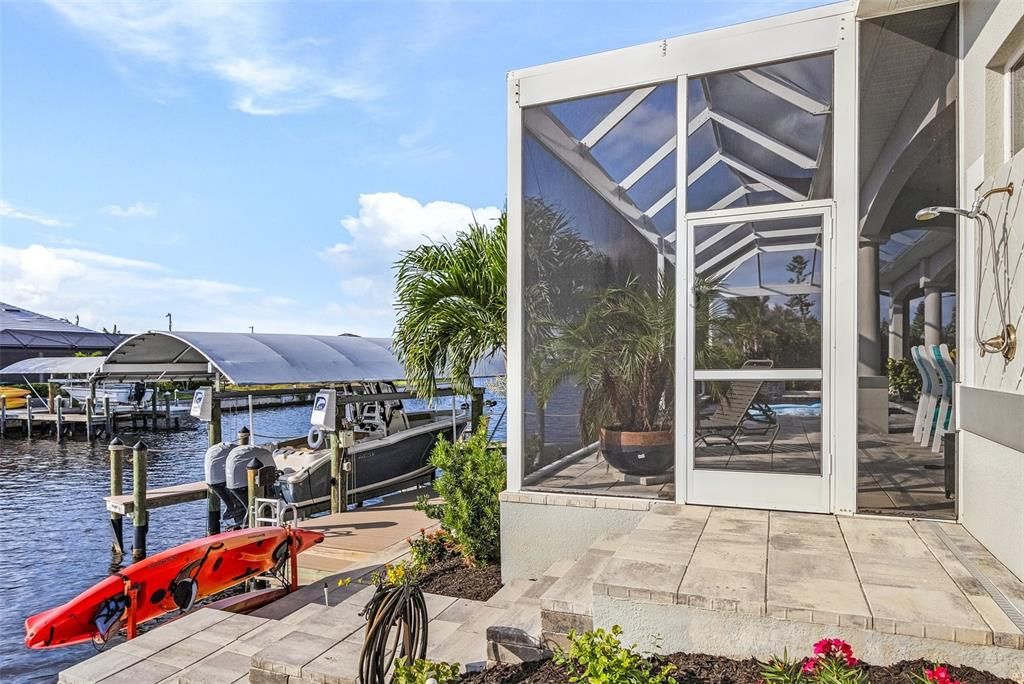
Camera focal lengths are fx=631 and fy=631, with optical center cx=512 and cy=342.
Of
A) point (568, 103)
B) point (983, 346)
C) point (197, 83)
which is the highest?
point (197, 83)

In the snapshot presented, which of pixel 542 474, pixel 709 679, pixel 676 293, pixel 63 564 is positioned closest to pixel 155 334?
pixel 63 564

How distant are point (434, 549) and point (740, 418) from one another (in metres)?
2.93

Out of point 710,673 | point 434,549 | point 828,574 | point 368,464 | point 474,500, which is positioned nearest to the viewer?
point 710,673

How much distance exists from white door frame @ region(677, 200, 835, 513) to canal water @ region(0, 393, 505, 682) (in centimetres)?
363

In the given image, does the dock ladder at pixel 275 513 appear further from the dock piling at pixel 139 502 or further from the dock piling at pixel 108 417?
the dock piling at pixel 108 417

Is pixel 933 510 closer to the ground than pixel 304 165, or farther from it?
closer to the ground

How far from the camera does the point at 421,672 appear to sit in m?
2.33

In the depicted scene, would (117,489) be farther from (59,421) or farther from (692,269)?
(59,421)

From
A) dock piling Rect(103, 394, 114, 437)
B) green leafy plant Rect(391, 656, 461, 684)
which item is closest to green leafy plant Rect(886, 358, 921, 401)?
green leafy plant Rect(391, 656, 461, 684)

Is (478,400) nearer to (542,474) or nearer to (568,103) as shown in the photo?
(542,474)

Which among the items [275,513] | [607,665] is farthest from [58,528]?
[607,665]

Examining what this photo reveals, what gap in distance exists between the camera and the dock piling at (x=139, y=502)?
809 cm

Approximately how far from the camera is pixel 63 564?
27.5 feet

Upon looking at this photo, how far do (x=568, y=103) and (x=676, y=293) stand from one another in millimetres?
1498
